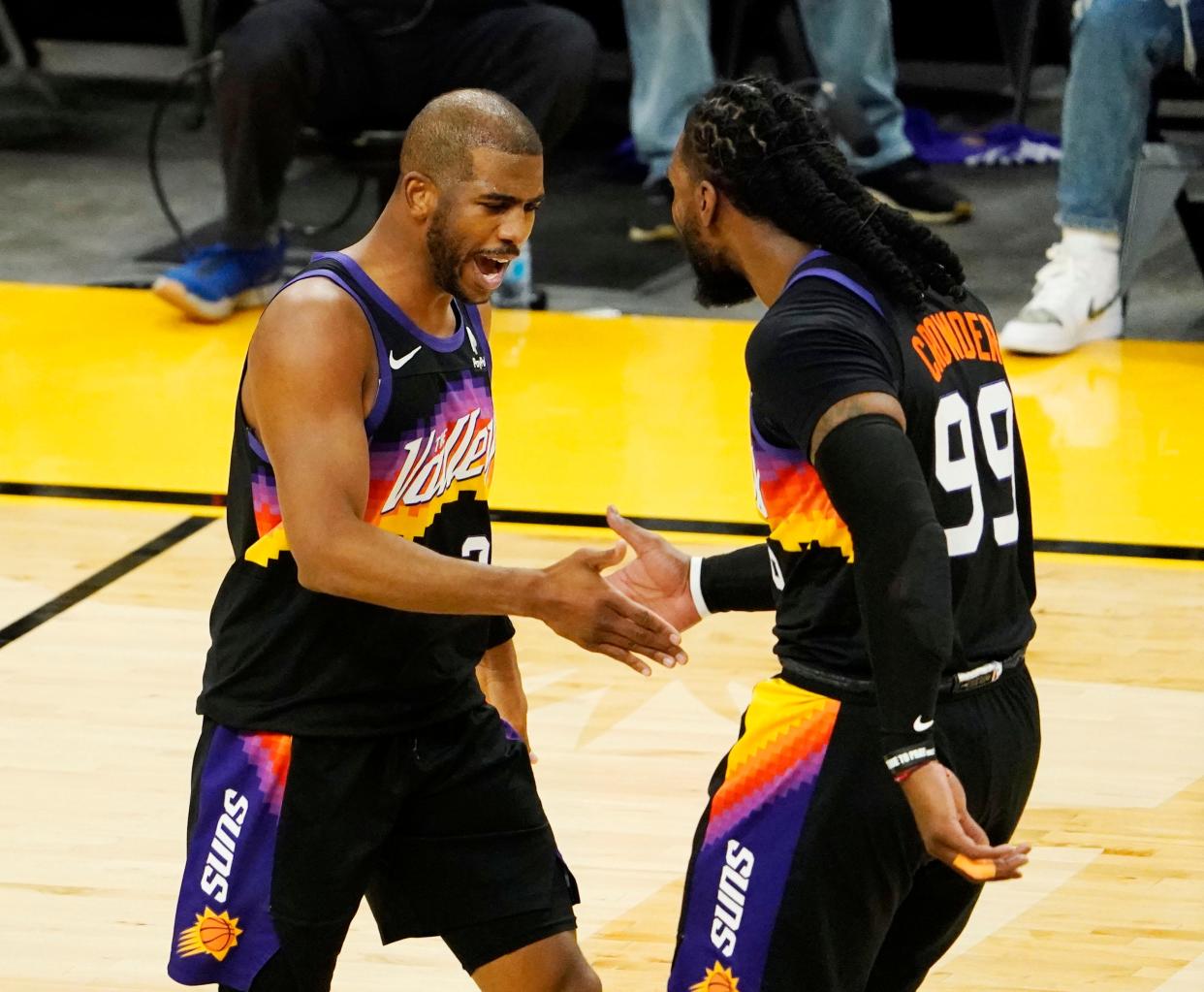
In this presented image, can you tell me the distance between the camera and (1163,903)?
3184mm

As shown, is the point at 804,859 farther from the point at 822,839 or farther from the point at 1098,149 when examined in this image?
the point at 1098,149

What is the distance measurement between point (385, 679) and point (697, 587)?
0.43 metres

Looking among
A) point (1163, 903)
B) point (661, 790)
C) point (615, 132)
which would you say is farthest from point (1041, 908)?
point (615, 132)

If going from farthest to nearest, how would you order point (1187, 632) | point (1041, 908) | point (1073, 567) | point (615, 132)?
point (615, 132) < point (1073, 567) < point (1187, 632) < point (1041, 908)

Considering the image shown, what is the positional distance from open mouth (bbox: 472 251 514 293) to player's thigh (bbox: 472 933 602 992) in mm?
783

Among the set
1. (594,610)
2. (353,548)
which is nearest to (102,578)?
(353,548)

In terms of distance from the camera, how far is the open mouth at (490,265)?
2.33 meters

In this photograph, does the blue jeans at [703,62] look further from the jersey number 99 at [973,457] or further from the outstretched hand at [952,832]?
the outstretched hand at [952,832]

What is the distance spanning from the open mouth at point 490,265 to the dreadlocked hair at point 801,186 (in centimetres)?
26

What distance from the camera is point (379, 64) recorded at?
5.98 meters

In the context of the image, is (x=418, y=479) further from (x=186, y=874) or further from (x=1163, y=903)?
(x=1163, y=903)

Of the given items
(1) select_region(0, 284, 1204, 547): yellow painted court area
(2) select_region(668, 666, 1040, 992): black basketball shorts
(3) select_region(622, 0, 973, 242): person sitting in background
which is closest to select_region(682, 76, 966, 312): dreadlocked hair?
(2) select_region(668, 666, 1040, 992): black basketball shorts

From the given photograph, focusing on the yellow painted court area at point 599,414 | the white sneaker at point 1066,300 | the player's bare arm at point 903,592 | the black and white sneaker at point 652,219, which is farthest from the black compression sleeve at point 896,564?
the black and white sneaker at point 652,219

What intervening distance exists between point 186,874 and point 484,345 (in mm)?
729
